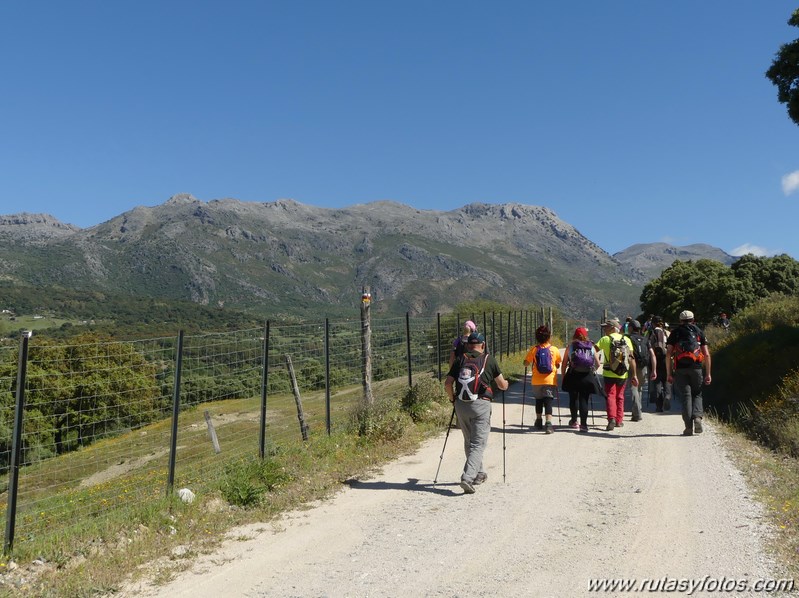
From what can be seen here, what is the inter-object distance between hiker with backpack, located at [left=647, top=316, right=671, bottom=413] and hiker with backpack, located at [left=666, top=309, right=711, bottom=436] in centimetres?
270

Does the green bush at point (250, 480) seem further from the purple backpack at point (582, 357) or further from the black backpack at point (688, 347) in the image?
the black backpack at point (688, 347)

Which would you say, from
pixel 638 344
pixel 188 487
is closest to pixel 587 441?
pixel 638 344

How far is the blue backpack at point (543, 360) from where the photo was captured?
1106 cm

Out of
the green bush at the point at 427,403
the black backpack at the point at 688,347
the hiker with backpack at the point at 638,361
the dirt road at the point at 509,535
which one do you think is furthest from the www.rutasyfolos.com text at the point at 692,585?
the hiker with backpack at the point at 638,361

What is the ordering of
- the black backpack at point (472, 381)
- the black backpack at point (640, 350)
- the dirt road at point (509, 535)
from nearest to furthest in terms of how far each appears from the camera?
the dirt road at point (509, 535)
the black backpack at point (472, 381)
the black backpack at point (640, 350)

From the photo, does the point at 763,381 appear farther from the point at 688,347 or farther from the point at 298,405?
the point at 298,405

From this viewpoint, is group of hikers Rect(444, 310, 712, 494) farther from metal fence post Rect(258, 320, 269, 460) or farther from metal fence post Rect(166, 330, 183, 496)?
metal fence post Rect(166, 330, 183, 496)

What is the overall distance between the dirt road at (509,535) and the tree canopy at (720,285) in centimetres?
3926

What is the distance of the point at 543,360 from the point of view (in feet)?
36.4

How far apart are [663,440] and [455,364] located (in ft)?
15.7

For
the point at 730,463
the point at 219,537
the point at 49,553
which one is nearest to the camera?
the point at 49,553

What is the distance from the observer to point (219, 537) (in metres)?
6.16

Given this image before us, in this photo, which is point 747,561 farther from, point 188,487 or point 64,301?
point 64,301

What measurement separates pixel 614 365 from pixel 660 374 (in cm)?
363
